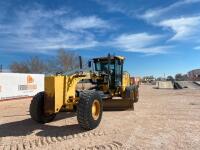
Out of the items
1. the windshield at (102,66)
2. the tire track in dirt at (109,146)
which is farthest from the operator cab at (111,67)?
the tire track in dirt at (109,146)

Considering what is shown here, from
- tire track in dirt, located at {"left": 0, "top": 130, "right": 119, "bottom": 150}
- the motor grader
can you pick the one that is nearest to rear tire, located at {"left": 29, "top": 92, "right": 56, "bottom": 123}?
the motor grader

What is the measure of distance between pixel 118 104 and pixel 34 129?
556 centimetres

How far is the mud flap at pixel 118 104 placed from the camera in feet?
50.9

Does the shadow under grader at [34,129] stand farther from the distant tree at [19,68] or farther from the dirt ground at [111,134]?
the distant tree at [19,68]

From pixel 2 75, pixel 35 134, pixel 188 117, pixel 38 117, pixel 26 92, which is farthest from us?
pixel 26 92

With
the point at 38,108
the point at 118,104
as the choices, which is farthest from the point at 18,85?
the point at 38,108

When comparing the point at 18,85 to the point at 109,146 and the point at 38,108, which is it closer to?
the point at 38,108

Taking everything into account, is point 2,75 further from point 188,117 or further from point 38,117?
point 188,117

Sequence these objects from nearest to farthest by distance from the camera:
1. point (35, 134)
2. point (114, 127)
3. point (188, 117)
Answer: point (35, 134) < point (114, 127) < point (188, 117)

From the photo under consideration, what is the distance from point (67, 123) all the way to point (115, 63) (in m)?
5.03

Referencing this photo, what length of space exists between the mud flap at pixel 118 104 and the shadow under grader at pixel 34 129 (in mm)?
4359

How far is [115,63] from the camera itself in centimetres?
1608

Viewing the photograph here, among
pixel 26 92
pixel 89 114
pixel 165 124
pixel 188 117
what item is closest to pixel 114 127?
pixel 89 114

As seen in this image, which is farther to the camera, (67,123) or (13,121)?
(13,121)
